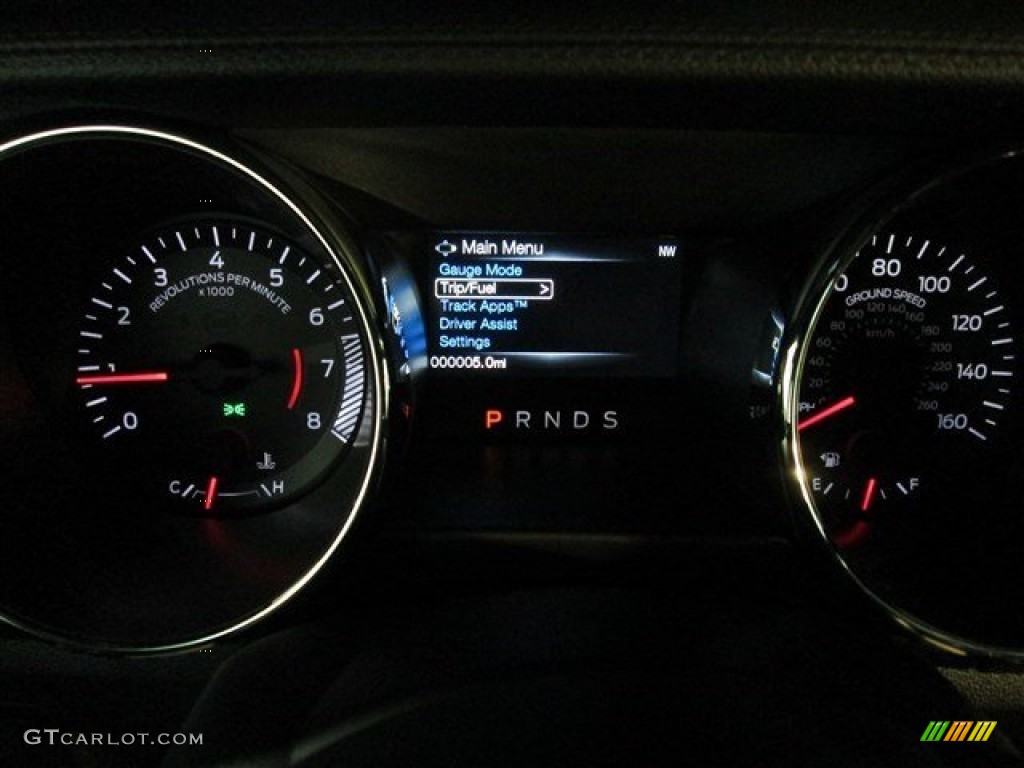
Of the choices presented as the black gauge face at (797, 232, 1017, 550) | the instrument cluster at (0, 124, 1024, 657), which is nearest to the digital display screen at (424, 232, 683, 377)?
the instrument cluster at (0, 124, 1024, 657)

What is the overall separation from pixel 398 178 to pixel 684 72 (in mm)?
587

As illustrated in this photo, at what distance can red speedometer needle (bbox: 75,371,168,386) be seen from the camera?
2125mm

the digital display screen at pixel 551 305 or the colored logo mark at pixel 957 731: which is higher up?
the digital display screen at pixel 551 305

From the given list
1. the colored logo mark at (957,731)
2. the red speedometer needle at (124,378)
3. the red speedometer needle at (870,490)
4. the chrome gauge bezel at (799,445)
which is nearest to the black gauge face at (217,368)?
the red speedometer needle at (124,378)

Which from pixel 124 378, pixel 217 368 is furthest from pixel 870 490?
pixel 124 378

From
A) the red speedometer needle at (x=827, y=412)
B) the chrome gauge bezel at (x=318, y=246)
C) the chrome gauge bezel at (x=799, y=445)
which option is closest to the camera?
the chrome gauge bezel at (x=318, y=246)

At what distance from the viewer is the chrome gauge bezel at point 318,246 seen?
1720 mm

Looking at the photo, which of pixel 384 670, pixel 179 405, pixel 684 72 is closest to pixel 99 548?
pixel 179 405

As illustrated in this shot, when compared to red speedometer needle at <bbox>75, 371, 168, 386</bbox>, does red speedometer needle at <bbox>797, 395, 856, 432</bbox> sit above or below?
below

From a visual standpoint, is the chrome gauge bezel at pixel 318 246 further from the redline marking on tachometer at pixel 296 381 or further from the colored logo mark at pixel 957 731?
the colored logo mark at pixel 957 731

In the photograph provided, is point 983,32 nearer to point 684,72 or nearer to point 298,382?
point 684,72

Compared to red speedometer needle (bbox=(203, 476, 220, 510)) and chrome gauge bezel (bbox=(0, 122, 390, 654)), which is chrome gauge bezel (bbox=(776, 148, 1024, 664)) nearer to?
chrome gauge bezel (bbox=(0, 122, 390, 654))

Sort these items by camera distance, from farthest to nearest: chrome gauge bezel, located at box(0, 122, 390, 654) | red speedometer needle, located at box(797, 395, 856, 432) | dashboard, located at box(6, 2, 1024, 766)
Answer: red speedometer needle, located at box(797, 395, 856, 432)
chrome gauge bezel, located at box(0, 122, 390, 654)
dashboard, located at box(6, 2, 1024, 766)

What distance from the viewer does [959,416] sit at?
7.02 feet
